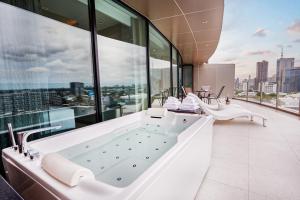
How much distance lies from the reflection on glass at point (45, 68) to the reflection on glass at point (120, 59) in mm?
271

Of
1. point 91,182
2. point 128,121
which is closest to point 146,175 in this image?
point 91,182

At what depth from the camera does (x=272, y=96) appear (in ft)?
19.6

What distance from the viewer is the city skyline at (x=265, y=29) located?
4.52 m

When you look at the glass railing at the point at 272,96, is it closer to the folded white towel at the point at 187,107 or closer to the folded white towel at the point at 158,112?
the folded white towel at the point at 187,107

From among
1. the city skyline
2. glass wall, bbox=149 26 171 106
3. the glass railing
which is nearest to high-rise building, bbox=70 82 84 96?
glass wall, bbox=149 26 171 106

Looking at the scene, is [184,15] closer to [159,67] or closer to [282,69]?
[159,67]

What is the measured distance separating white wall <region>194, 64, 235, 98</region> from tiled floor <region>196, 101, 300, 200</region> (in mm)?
7218

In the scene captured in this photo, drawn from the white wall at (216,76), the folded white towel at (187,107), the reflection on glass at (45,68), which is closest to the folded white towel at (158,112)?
the folded white towel at (187,107)

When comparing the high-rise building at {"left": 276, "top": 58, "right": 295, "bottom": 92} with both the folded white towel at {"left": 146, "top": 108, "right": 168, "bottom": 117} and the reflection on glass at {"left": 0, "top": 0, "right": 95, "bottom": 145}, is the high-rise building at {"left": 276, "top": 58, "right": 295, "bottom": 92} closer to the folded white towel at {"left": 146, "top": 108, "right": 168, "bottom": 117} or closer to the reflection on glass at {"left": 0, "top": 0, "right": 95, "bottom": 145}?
the folded white towel at {"left": 146, "top": 108, "right": 168, "bottom": 117}

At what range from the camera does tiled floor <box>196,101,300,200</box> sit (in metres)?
1.50

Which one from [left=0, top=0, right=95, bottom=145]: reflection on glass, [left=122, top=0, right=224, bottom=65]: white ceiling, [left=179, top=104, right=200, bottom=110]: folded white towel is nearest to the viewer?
[left=0, top=0, right=95, bottom=145]: reflection on glass

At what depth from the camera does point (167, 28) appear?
3746 millimetres

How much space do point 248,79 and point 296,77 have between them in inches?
122

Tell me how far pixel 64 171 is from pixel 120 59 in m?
2.06
